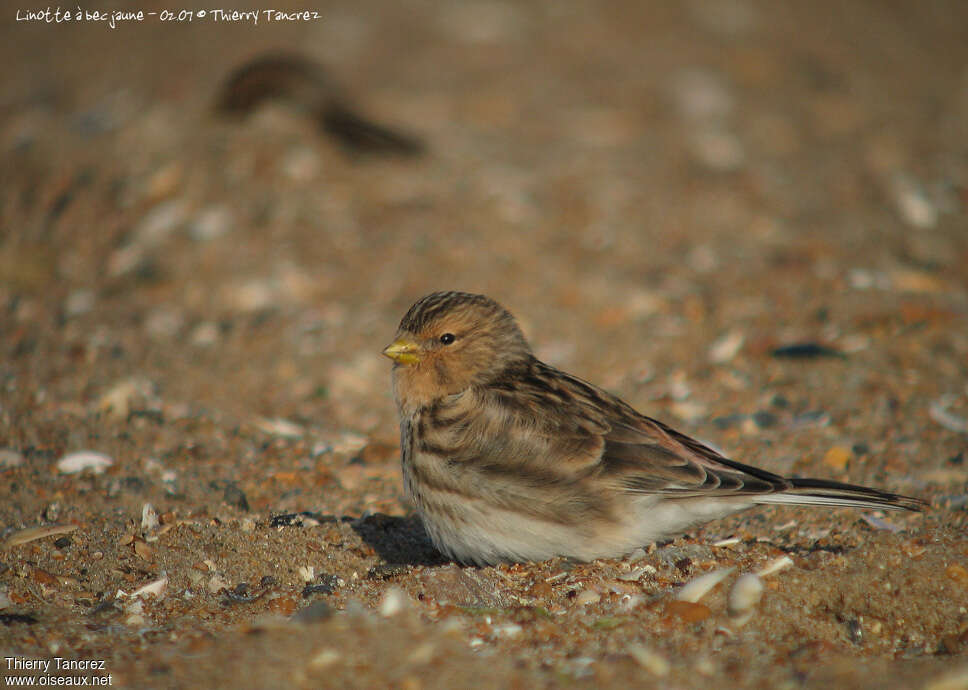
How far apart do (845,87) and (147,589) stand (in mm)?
9297

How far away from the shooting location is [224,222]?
830cm

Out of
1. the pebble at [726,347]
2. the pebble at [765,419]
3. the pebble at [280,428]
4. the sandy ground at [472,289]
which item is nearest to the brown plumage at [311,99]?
the sandy ground at [472,289]

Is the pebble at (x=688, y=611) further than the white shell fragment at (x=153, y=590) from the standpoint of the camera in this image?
No

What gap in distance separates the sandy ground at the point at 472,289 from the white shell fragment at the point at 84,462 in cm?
7

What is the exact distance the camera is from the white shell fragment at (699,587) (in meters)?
3.76

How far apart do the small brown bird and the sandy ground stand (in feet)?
0.56

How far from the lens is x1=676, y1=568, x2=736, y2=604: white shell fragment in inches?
148

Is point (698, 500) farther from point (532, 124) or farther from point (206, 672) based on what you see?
point (532, 124)

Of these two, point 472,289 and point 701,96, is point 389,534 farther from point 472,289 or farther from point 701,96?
point 701,96

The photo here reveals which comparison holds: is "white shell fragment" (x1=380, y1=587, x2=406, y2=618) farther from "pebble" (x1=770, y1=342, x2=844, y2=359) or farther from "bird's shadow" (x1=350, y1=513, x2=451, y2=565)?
"pebble" (x1=770, y1=342, x2=844, y2=359)

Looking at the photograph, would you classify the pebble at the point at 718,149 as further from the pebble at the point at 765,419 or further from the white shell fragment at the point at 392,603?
the white shell fragment at the point at 392,603

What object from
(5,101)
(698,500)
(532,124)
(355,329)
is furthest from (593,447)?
(5,101)

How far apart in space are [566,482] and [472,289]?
361 cm

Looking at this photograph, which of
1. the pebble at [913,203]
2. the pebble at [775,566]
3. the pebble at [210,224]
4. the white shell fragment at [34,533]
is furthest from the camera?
the pebble at [913,203]
